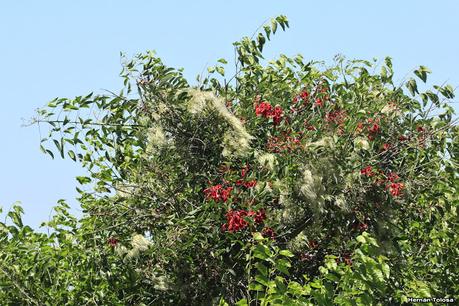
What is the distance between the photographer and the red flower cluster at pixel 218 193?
33.1ft

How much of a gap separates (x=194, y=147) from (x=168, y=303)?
202cm

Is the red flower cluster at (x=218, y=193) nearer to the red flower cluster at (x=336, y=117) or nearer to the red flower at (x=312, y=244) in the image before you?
the red flower at (x=312, y=244)

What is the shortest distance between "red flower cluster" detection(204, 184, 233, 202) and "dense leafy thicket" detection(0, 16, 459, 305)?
18 millimetres

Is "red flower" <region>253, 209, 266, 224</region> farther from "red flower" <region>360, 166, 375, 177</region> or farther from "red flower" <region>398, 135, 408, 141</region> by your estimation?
"red flower" <region>398, 135, 408, 141</region>

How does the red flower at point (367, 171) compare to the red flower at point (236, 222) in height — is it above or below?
below

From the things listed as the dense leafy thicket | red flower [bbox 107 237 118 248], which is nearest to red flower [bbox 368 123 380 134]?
the dense leafy thicket

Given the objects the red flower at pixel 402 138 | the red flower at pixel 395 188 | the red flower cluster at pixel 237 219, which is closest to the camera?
the red flower cluster at pixel 237 219

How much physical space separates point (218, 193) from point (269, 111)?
1398mm

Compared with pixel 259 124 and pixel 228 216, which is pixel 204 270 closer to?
pixel 228 216

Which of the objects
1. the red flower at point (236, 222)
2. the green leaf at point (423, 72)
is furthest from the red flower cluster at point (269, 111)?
the green leaf at point (423, 72)

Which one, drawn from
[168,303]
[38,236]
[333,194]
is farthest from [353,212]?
[38,236]

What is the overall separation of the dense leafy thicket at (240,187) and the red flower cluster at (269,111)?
0.01 m

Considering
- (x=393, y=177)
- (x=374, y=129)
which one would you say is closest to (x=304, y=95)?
(x=374, y=129)

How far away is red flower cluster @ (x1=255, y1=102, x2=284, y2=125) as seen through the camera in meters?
10.9
